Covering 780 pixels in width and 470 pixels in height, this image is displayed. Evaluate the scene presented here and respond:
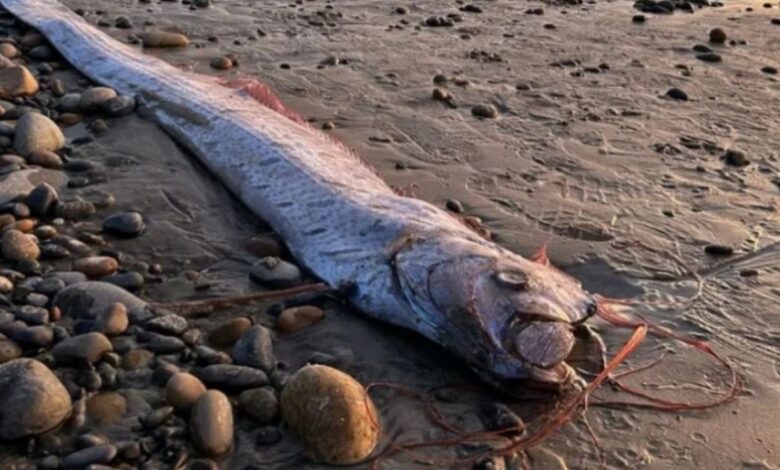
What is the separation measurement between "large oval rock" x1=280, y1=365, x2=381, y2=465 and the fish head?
25.5 inches

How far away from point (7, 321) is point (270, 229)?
1.87 meters

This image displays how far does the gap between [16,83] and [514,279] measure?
5371 mm

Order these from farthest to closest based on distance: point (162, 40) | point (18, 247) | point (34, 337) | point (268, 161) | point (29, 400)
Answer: point (162, 40) < point (268, 161) < point (18, 247) < point (34, 337) < point (29, 400)

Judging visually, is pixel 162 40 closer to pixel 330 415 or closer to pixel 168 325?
pixel 168 325

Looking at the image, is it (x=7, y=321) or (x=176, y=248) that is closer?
(x=7, y=321)

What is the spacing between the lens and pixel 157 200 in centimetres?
630

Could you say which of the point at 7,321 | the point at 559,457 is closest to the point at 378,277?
the point at 559,457

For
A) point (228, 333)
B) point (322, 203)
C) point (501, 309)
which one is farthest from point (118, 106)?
point (501, 309)

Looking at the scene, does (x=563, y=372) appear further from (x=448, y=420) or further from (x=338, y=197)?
(x=338, y=197)

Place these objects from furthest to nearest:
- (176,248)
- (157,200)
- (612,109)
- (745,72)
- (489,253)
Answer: (745,72) < (612,109) < (157,200) < (176,248) < (489,253)

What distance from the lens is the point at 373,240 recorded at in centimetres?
535

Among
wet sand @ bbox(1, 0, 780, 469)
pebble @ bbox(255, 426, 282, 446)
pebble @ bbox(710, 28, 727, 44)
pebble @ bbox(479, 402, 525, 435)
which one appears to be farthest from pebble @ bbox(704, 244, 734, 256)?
pebble @ bbox(710, 28, 727, 44)

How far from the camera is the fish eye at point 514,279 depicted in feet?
14.7

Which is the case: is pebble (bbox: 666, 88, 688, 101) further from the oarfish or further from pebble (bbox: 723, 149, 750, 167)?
the oarfish
